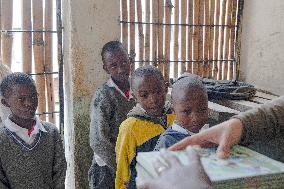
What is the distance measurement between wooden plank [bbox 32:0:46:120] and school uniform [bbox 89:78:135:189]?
772 millimetres

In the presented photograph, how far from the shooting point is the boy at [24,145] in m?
2.47

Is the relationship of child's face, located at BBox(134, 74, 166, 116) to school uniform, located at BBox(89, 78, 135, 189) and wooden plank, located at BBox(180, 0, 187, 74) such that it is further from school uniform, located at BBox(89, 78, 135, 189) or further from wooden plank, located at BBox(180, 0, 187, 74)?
wooden plank, located at BBox(180, 0, 187, 74)

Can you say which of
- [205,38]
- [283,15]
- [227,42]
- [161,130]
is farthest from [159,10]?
[161,130]

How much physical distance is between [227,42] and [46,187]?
8.86 feet

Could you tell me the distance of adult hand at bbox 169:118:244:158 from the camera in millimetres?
1260

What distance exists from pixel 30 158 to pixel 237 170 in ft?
6.02

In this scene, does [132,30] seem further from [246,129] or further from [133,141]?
[246,129]

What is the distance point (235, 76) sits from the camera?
14.0 feet

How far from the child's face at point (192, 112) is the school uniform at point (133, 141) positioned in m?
0.43

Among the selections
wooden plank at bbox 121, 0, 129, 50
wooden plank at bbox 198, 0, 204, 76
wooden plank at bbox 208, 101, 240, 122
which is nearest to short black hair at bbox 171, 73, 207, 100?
wooden plank at bbox 208, 101, 240, 122

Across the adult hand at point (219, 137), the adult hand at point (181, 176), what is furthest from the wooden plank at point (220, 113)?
the adult hand at point (181, 176)

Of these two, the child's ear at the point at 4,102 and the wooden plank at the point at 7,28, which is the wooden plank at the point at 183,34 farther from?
the child's ear at the point at 4,102

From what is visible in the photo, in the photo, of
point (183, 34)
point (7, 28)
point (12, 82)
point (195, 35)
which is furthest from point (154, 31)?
point (12, 82)

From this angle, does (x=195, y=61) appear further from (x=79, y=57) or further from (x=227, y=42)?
(x=79, y=57)
